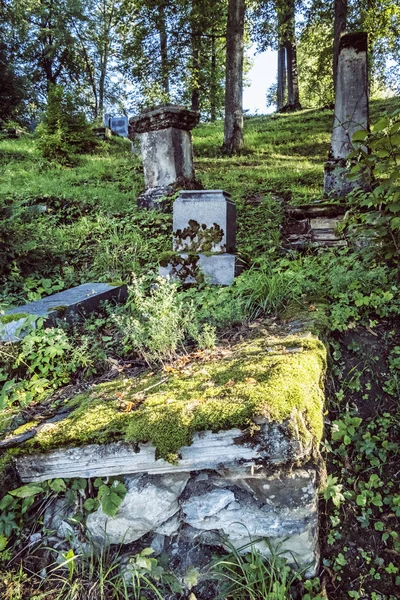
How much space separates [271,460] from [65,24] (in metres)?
28.3

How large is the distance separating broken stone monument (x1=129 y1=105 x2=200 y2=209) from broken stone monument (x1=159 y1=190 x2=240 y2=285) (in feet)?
8.64

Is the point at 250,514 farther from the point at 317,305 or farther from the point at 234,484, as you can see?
the point at 317,305

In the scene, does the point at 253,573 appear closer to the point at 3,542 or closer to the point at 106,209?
the point at 3,542

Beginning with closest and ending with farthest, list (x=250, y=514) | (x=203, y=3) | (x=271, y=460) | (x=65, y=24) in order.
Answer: (x=271, y=460) → (x=250, y=514) → (x=203, y=3) → (x=65, y=24)

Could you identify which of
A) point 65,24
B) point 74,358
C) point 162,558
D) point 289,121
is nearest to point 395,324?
point 162,558

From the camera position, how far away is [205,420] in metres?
1.62

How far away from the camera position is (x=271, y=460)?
5.12ft

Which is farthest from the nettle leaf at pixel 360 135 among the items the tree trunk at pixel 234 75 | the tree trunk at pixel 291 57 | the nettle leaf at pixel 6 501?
the tree trunk at pixel 291 57

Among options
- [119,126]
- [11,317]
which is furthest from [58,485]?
[119,126]

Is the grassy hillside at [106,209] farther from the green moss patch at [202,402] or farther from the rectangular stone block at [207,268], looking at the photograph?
the green moss patch at [202,402]

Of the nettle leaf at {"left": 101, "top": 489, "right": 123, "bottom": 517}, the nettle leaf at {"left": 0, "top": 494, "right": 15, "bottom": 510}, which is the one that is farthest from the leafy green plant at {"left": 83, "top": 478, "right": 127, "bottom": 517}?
the nettle leaf at {"left": 0, "top": 494, "right": 15, "bottom": 510}

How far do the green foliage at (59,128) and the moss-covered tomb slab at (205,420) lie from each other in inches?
→ 412

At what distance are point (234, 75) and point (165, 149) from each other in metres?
6.40

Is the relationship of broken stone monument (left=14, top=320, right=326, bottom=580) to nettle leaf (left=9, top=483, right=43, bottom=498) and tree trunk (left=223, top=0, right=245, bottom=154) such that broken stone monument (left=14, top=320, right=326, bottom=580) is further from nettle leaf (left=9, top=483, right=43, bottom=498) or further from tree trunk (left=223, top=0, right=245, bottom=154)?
tree trunk (left=223, top=0, right=245, bottom=154)
